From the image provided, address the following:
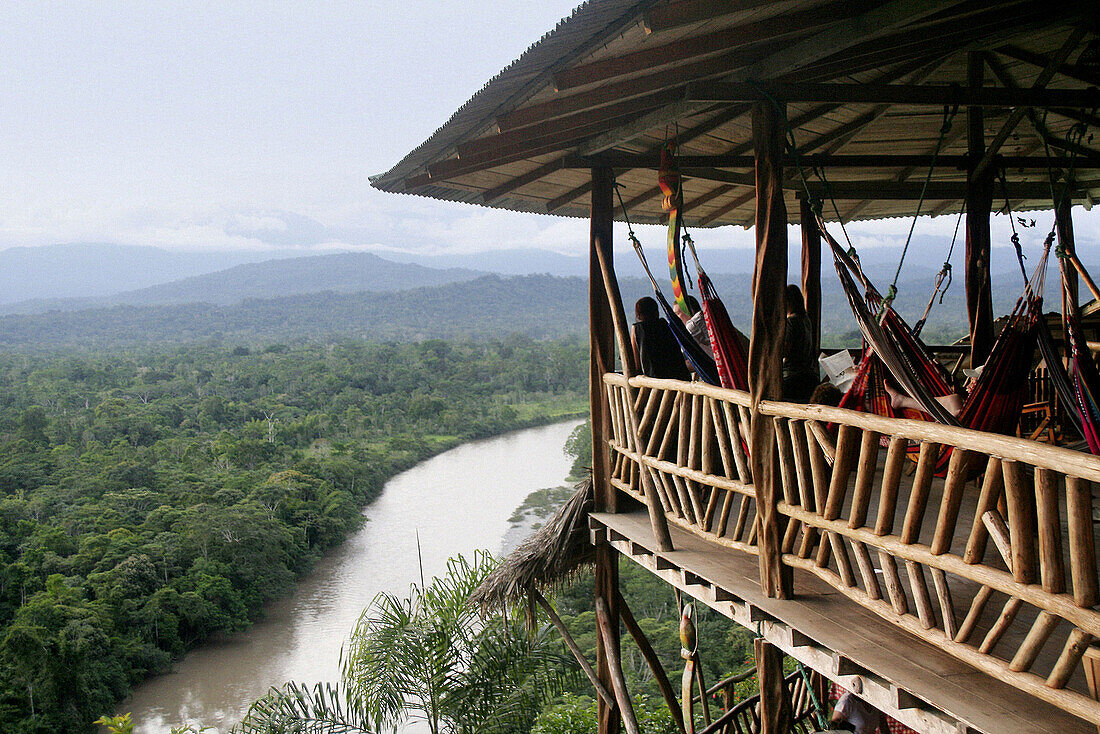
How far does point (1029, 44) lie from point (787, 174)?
1.33 meters

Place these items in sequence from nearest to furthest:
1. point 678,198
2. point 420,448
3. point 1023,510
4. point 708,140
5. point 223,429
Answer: point 1023,510
point 678,198
point 708,140
point 223,429
point 420,448

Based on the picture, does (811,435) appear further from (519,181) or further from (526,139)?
(519,181)

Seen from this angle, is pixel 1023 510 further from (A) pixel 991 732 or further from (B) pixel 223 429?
(B) pixel 223 429

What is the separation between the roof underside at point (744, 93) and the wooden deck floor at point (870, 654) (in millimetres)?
1146

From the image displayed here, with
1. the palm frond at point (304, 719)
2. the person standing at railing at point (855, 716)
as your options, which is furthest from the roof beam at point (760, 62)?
the palm frond at point (304, 719)

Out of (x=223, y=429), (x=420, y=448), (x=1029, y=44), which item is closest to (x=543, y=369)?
(x=420, y=448)

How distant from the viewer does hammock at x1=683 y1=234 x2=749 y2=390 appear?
2475 mm

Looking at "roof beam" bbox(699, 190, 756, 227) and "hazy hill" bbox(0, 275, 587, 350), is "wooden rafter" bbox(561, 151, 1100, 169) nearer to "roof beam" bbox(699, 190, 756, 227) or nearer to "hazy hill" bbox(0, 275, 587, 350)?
"roof beam" bbox(699, 190, 756, 227)

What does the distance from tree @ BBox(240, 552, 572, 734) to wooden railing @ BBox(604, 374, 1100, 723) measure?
12.2 ft

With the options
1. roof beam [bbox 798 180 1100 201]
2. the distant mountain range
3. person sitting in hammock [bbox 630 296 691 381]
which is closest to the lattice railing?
person sitting in hammock [bbox 630 296 691 381]

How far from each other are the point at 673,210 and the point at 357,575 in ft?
71.2

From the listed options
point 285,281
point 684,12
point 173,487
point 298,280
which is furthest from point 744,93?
point 285,281

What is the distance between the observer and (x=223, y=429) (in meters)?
34.1

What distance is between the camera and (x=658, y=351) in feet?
10.2
